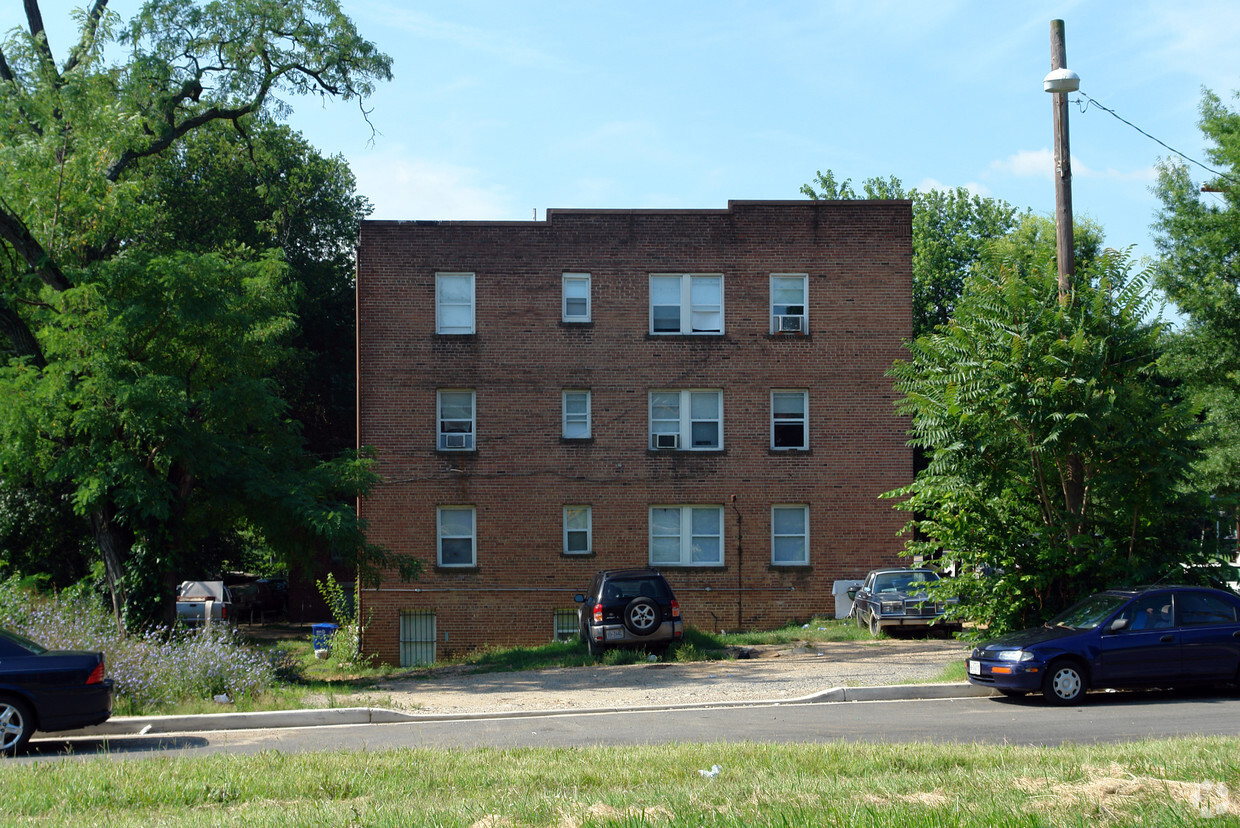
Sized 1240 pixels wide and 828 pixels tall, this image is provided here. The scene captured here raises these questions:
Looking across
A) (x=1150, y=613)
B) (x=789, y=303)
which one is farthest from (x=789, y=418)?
(x=1150, y=613)

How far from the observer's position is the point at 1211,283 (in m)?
27.7

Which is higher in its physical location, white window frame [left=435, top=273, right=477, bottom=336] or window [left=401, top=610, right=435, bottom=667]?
white window frame [left=435, top=273, right=477, bottom=336]

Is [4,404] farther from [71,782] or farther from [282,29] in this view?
[282,29]

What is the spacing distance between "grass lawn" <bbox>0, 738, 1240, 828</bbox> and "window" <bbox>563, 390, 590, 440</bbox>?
1779cm

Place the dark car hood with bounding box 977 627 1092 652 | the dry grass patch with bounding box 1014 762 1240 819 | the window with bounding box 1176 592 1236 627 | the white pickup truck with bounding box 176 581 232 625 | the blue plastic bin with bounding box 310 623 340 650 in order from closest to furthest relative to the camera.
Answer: the dry grass patch with bounding box 1014 762 1240 819 < the dark car hood with bounding box 977 627 1092 652 < the window with bounding box 1176 592 1236 627 < the blue plastic bin with bounding box 310 623 340 650 < the white pickup truck with bounding box 176 581 232 625

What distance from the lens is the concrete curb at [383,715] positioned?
1330cm

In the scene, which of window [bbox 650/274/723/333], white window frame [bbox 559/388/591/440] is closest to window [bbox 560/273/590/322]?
window [bbox 650/274/723/333]

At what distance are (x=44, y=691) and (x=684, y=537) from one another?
59.1 feet

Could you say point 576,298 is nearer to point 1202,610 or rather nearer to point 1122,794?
point 1202,610

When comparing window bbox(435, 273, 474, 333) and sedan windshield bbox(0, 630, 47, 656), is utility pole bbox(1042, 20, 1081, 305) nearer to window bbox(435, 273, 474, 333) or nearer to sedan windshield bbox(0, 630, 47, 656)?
sedan windshield bbox(0, 630, 47, 656)

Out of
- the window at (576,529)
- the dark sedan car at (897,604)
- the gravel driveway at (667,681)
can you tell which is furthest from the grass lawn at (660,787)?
the window at (576,529)

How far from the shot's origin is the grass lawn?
6.61 metres

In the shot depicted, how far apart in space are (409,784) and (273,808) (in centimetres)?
111

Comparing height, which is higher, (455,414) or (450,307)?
(450,307)
